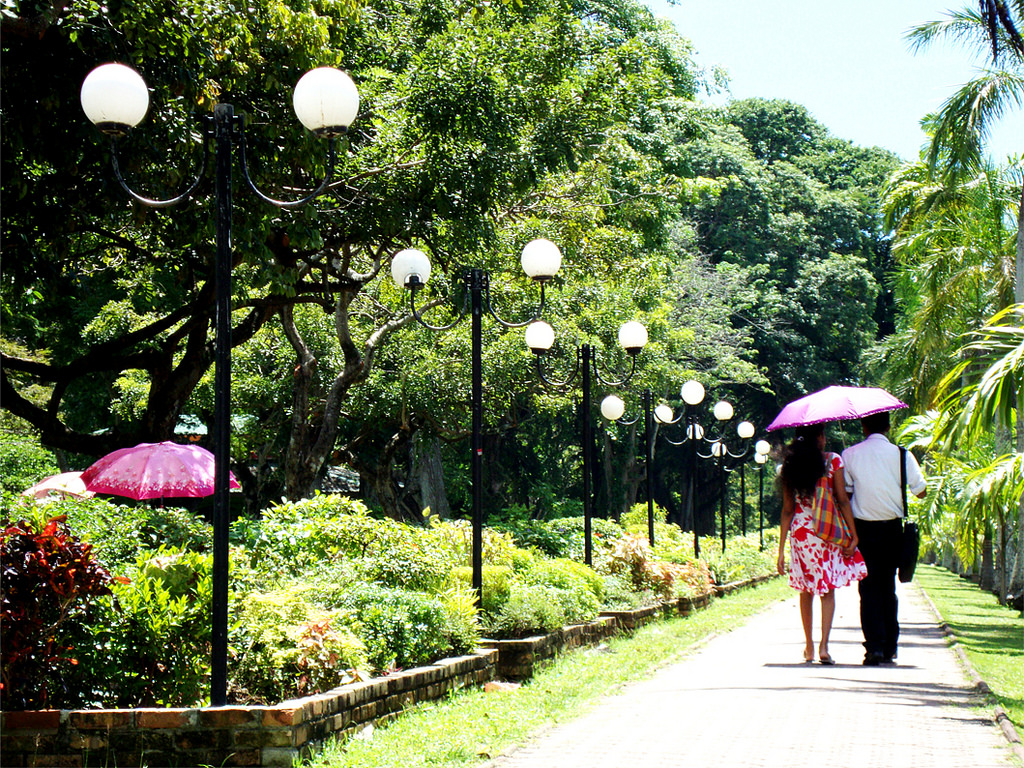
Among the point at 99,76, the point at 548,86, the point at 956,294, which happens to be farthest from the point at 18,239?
the point at 956,294

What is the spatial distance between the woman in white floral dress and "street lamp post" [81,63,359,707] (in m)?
4.30

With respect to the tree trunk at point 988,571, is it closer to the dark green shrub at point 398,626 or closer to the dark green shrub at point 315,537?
the dark green shrub at point 315,537

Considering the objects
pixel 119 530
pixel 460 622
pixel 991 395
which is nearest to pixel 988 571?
pixel 991 395

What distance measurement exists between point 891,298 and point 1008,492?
38921mm

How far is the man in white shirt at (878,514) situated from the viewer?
28.0 feet

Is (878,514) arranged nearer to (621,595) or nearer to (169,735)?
(169,735)

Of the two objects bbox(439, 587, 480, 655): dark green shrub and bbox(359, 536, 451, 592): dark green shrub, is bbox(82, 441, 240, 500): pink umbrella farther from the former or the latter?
bbox(439, 587, 480, 655): dark green shrub

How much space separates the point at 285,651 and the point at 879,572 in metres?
4.77

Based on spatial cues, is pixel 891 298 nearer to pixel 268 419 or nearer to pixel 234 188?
pixel 268 419

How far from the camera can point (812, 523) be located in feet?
28.3

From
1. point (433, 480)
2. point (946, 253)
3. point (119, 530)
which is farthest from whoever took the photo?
point (433, 480)

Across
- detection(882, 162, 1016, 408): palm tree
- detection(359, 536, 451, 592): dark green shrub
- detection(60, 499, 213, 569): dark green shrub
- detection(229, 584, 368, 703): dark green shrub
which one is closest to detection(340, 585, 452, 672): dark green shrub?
detection(229, 584, 368, 703): dark green shrub

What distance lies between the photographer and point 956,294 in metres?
Answer: 24.2

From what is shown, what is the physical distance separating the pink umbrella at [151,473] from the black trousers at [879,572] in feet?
28.7
